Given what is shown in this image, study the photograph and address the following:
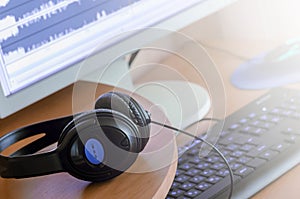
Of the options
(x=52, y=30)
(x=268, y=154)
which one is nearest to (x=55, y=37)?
(x=52, y=30)

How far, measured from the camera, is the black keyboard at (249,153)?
2.17 feet

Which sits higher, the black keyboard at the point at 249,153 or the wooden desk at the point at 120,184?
the wooden desk at the point at 120,184

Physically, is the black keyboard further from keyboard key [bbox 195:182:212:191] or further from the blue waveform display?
the blue waveform display

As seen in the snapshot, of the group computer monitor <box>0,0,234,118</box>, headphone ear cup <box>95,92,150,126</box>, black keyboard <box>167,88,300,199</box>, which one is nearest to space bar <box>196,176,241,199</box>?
black keyboard <box>167,88,300,199</box>

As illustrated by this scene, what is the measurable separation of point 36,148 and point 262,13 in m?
0.55

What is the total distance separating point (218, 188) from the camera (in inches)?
25.7

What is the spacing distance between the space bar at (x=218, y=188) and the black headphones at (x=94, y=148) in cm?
9

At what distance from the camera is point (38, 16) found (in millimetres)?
717

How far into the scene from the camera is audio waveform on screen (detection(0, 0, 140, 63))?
70 cm

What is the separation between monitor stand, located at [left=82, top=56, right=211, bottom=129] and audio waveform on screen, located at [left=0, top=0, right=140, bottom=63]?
0.09 meters

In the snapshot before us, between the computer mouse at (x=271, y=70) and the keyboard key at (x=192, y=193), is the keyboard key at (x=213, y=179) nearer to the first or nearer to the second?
the keyboard key at (x=192, y=193)

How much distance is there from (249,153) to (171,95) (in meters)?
0.19

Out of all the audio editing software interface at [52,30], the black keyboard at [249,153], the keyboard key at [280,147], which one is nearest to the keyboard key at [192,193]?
the black keyboard at [249,153]

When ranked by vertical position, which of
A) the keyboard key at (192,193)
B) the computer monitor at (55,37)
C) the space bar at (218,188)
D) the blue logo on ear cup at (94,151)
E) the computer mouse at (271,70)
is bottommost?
the space bar at (218,188)
